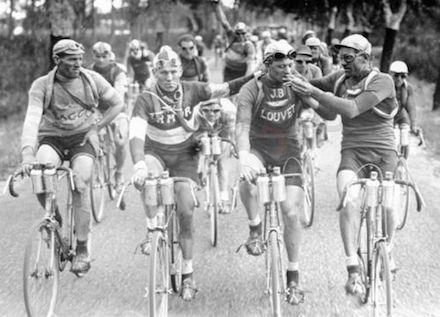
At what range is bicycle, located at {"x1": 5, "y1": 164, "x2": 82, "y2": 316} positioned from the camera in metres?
4.95

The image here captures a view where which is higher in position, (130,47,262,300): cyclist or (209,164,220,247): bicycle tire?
(130,47,262,300): cyclist

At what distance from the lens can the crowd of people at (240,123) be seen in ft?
17.9

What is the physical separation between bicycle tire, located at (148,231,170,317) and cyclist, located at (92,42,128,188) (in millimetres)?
4019

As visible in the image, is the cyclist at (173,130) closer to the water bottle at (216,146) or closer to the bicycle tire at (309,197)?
the water bottle at (216,146)

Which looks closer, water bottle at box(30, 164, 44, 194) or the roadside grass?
water bottle at box(30, 164, 44, 194)

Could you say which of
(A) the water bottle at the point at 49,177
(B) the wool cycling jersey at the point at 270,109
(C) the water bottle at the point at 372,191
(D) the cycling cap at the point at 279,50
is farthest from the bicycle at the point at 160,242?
(C) the water bottle at the point at 372,191

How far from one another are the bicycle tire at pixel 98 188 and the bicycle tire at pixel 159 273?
310cm

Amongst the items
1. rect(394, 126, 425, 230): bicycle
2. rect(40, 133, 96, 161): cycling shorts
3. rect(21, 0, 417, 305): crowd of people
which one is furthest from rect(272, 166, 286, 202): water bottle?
rect(394, 126, 425, 230): bicycle

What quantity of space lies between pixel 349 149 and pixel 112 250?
9.25ft

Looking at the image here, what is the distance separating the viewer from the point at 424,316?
532cm

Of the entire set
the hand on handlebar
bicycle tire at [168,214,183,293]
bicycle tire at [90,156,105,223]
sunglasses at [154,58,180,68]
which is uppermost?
sunglasses at [154,58,180,68]

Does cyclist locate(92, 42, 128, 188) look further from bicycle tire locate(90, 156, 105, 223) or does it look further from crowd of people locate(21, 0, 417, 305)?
crowd of people locate(21, 0, 417, 305)

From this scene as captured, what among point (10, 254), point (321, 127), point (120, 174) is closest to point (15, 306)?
point (10, 254)

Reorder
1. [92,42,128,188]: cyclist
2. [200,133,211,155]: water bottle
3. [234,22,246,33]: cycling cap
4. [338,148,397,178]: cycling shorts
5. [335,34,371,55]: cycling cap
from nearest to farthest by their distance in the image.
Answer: [335,34,371,55]: cycling cap
[338,148,397,178]: cycling shorts
[200,133,211,155]: water bottle
[92,42,128,188]: cyclist
[234,22,246,33]: cycling cap
